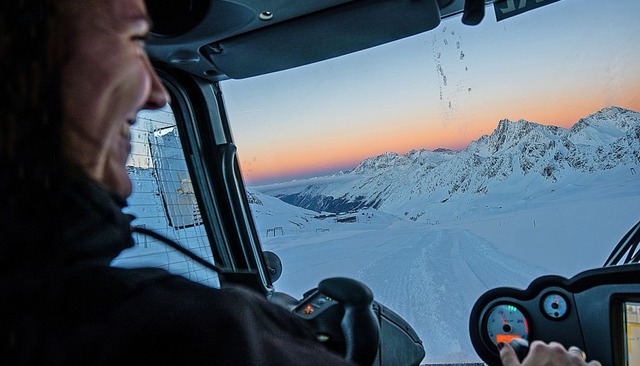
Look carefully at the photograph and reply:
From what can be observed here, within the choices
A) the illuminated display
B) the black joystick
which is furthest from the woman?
the illuminated display

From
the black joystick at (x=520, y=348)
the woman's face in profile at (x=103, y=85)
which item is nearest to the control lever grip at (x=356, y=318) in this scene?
the black joystick at (x=520, y=348)

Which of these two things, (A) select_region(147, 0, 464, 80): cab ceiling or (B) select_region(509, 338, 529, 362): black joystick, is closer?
(B) select_region(509, 338, 529, 362): black joystick

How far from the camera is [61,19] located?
14.6 inches

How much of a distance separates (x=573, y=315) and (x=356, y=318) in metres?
0.75

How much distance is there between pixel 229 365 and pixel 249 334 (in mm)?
35

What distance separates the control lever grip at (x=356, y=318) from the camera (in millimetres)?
1266

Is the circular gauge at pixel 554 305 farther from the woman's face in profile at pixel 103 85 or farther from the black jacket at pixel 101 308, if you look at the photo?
the woman's face in profile at pixel 103 85

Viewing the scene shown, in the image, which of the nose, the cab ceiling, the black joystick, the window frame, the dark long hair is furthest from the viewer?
the window frame

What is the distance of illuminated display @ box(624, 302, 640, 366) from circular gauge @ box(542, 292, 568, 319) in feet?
0.62

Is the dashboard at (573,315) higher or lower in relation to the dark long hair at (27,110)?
lower

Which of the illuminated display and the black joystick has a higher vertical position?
the black joystick

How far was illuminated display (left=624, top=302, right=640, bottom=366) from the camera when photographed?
4.52ft

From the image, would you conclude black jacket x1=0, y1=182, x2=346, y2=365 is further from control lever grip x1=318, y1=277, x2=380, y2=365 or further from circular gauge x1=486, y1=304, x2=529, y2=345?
circular gauge x1=486, y1=304, x2=529, y2=345

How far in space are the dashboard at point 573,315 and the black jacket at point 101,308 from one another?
4.40 feet
